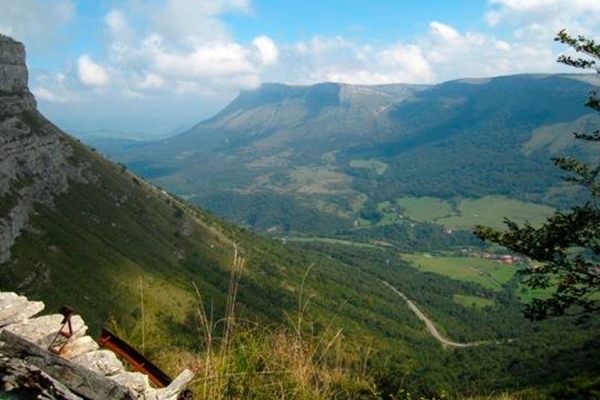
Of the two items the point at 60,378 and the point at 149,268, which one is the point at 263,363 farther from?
the point at 149,268

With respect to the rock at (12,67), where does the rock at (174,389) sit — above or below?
below

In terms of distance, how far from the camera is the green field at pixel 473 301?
173 m

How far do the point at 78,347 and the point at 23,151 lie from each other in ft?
352

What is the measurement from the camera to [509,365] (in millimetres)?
76812

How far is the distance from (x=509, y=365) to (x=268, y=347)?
78.7m

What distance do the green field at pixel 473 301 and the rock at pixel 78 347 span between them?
178 meters

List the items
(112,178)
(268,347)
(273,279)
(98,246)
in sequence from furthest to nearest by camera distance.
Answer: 1. (273,279)
2. (112,178)
3. (98,246)
4. (268,347)

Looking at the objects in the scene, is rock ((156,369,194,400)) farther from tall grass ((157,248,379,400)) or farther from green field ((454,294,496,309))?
green field ((454,294,496,309))

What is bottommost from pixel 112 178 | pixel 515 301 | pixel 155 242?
pixel 515 301

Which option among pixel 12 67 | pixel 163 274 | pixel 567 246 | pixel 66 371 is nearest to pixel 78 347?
pixel 66 371

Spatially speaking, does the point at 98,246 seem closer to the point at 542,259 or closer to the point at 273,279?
the point at 273,279

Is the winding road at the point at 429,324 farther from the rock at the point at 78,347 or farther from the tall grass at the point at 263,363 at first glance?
the rock at the point at 78,347

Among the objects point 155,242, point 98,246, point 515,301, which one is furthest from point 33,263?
Answer: point 515,301

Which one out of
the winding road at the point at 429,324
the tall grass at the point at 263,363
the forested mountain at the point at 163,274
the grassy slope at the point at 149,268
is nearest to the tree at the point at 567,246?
the tall grass at the point at 263,363
